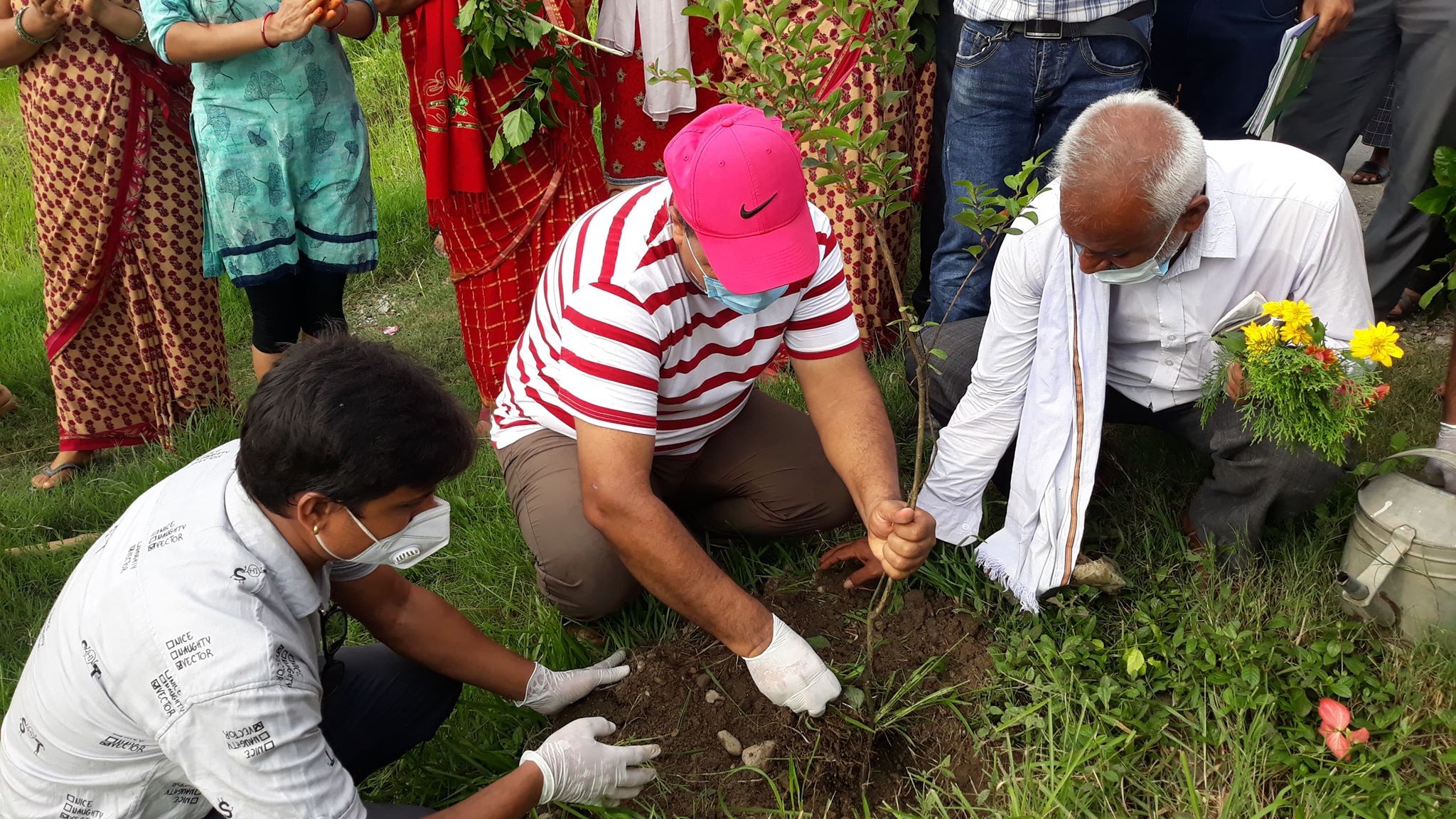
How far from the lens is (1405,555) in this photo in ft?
7.84

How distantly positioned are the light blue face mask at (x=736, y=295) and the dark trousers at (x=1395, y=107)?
2.55 m

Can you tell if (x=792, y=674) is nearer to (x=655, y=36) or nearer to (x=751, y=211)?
(x=751, y=211)

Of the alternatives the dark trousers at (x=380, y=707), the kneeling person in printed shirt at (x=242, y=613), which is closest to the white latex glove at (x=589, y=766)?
the kneeling person in printed shirt at (x=242, y=613)

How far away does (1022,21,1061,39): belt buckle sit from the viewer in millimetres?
3100

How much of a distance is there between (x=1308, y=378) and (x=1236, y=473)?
491mm

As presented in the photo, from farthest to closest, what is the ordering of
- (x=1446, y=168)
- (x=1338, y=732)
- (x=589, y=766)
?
1. (x=1446, y=168)
2. (x=1338, y=732)
3. (x=589, y=766)

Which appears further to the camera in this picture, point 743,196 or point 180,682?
point 743,196

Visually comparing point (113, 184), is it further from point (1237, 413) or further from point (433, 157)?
point (1237, 413)

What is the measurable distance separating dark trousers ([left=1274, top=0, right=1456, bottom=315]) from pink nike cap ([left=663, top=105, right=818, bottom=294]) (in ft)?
8.27

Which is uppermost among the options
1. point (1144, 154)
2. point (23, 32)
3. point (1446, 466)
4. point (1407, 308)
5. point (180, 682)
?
point (23, 32)

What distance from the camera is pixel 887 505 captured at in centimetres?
237

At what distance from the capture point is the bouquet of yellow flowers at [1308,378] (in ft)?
7.30

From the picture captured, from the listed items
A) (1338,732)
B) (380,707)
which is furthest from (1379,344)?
(380,707)

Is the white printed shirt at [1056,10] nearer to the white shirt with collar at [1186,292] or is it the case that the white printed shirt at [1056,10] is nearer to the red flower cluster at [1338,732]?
the white shirt with collar at [1186,292]
